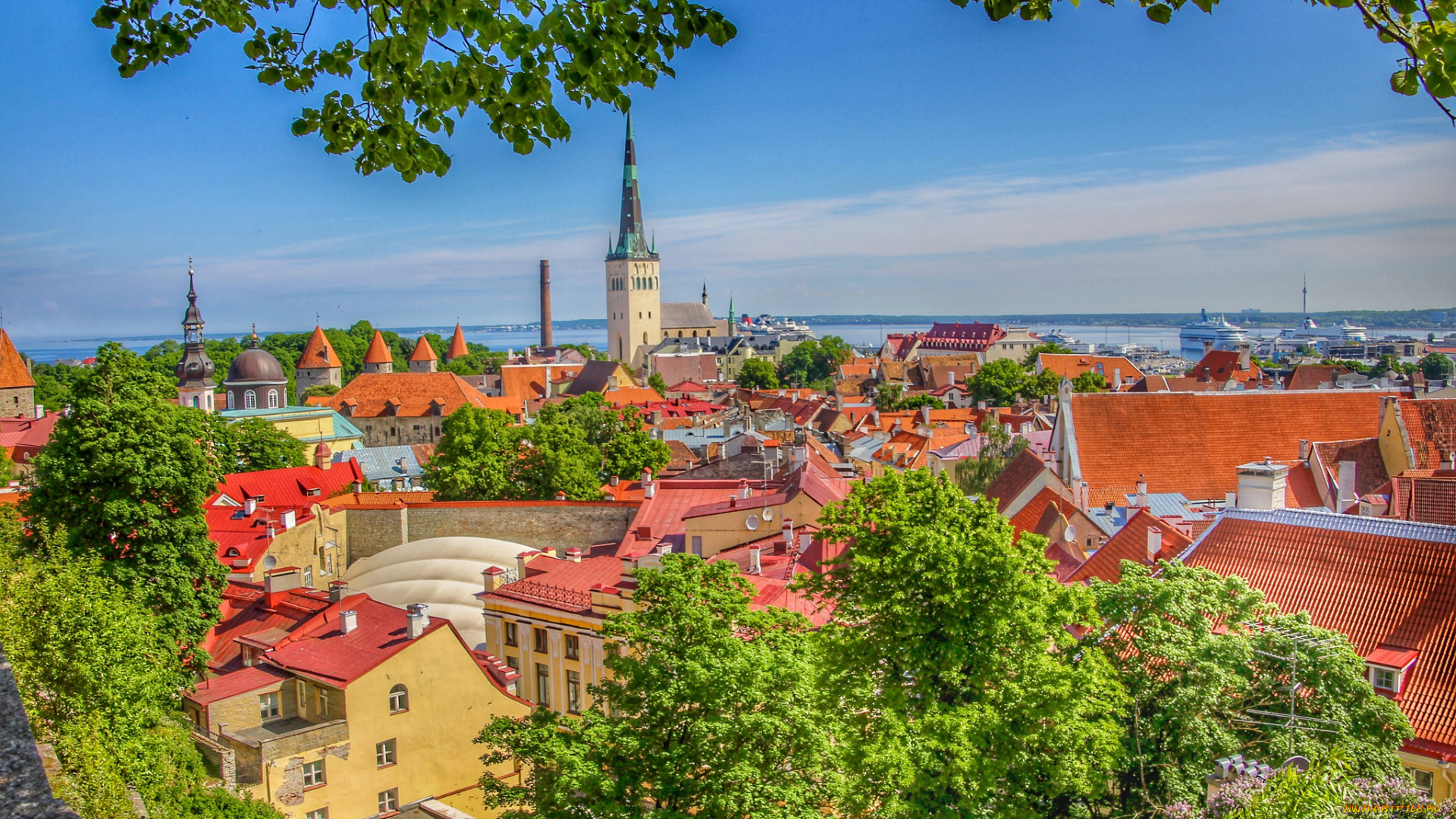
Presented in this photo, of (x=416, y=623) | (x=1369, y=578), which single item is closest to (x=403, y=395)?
(x=416, y=623)

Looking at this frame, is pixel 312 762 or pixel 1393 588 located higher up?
pixel 1393 588

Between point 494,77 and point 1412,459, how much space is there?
29847mm

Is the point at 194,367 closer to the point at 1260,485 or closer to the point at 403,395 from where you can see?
the point at 403,395

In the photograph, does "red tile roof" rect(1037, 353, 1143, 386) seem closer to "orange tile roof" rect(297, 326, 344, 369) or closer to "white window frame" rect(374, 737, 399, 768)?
"orange tile roof" rect(297, 326, 344, 369)

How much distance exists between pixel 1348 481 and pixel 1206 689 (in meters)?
17.1

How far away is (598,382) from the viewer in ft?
326

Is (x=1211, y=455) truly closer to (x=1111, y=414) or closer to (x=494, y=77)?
(x=1111, y=414)

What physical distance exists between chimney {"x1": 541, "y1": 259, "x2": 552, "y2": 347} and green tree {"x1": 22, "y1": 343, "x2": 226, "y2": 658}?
6254 inches

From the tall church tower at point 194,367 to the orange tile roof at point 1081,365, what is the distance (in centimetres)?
5812

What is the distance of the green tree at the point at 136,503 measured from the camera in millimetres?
21859

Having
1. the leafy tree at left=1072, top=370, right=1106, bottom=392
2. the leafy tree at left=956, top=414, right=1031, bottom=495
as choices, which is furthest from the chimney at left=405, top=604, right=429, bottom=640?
the leafy tree at left=1072, top=370, right=1106, bottom=392

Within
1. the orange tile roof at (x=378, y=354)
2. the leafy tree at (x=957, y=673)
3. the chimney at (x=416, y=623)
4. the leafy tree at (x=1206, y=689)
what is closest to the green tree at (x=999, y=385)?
the orange tile roof at (x=378, y=354)

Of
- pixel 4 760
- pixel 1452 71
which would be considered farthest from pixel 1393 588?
pixel 4 760

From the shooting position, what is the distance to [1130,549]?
20328 mm
